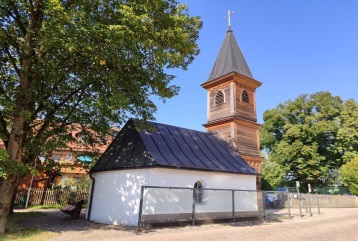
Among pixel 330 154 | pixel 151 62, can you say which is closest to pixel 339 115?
pixel 330 154

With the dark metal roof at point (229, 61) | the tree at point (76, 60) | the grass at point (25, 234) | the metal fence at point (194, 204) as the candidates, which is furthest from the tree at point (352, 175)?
the grass at point (25, 234)

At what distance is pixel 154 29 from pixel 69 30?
3.18 m

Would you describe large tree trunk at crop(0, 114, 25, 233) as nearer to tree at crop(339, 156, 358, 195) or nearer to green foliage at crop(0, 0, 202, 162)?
green foliage at crop(0, 0, 202, 162)

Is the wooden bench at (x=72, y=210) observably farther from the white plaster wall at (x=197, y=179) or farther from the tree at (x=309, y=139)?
the tree at (x=309, y=139)

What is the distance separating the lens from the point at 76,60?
11250 mm

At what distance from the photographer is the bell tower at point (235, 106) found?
71.9 feet

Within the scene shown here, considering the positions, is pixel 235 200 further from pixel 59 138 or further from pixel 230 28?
pixel 230 28

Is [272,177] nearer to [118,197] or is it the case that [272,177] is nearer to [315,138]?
[315,138]

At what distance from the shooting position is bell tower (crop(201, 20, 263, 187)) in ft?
71.9

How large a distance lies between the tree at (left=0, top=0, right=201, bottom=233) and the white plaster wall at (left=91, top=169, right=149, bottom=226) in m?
3.46

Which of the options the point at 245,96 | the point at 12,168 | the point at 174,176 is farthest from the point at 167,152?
the point at 245,96

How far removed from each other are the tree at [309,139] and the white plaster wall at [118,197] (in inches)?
1114

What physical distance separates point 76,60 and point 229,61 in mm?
16033

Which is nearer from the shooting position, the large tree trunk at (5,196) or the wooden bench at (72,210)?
the large tree trunk at (5,196)
